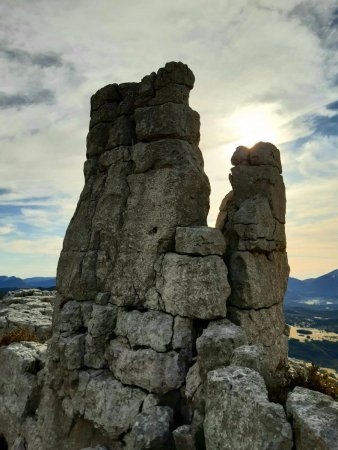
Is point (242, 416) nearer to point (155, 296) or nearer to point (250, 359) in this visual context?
point (250, 359)

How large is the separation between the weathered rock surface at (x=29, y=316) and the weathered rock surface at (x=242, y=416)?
795 inches

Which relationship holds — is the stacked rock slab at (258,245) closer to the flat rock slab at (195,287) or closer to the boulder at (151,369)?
the flat rock slab at (195,287)

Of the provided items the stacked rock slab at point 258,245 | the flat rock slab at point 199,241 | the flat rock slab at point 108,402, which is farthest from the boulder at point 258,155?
the flat rock slab at point 108,402

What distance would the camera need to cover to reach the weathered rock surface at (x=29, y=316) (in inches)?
1078

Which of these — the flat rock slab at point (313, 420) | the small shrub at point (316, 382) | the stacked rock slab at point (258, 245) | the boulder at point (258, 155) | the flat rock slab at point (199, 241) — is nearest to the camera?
the flat rock slab at point (313, 420)

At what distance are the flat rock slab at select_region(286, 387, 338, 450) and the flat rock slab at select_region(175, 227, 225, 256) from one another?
5.71 m

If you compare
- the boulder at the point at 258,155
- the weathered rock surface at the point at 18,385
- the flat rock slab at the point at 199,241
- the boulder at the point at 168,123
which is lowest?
the weathered rock surface at the point at 18,385

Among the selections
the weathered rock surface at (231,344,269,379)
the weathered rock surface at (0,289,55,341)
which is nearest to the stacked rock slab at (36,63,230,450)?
the weathered rock surface at (231,344,269,379)

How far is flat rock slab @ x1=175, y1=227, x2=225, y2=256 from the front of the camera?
43.9 feet

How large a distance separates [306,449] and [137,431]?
5290 mm

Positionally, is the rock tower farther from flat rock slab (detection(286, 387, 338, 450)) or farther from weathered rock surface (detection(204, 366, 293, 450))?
flat rock slab (detection(286, 387, 338, 450))

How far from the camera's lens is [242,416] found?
8.52 m

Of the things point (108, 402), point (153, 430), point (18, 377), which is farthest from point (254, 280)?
point (18, 377)

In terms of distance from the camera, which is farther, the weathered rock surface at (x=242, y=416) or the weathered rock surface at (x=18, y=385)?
the weathered rock surface at (x=18, y=385)
